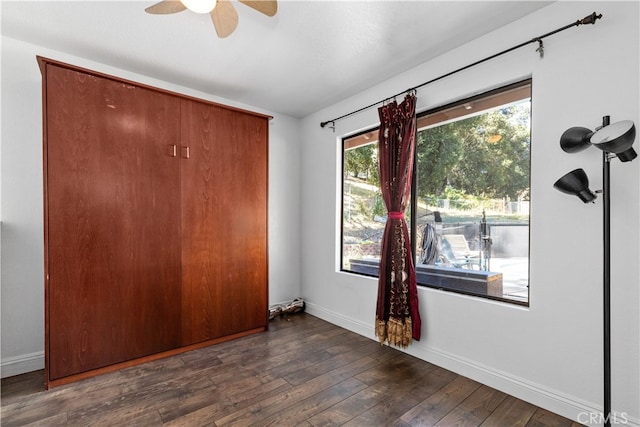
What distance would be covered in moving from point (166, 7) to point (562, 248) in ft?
8.85

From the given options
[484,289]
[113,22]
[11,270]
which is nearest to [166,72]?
[113,22]

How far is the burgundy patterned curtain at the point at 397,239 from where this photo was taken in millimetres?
2609

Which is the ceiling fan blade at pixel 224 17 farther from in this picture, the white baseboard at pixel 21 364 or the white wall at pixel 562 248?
the white baseboard at pixel 21 364

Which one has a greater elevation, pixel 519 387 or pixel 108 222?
pixel 108 222

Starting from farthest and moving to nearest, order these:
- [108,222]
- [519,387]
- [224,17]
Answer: [108,222] < [519,387] < [224,17]

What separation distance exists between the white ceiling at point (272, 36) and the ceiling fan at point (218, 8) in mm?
183

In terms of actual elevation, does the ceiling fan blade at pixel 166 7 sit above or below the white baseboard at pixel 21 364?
above

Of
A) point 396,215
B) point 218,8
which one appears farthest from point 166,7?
point 396,215

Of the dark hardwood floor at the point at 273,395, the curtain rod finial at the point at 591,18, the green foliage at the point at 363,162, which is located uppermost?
the curtain rod finial at the point at 591,18

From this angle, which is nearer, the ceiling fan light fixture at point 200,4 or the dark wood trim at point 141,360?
the ceiling fan light fixture at point 200,4

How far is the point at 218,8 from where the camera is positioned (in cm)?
175

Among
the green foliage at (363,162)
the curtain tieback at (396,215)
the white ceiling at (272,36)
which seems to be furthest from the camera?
the green foliage at (363,162)
